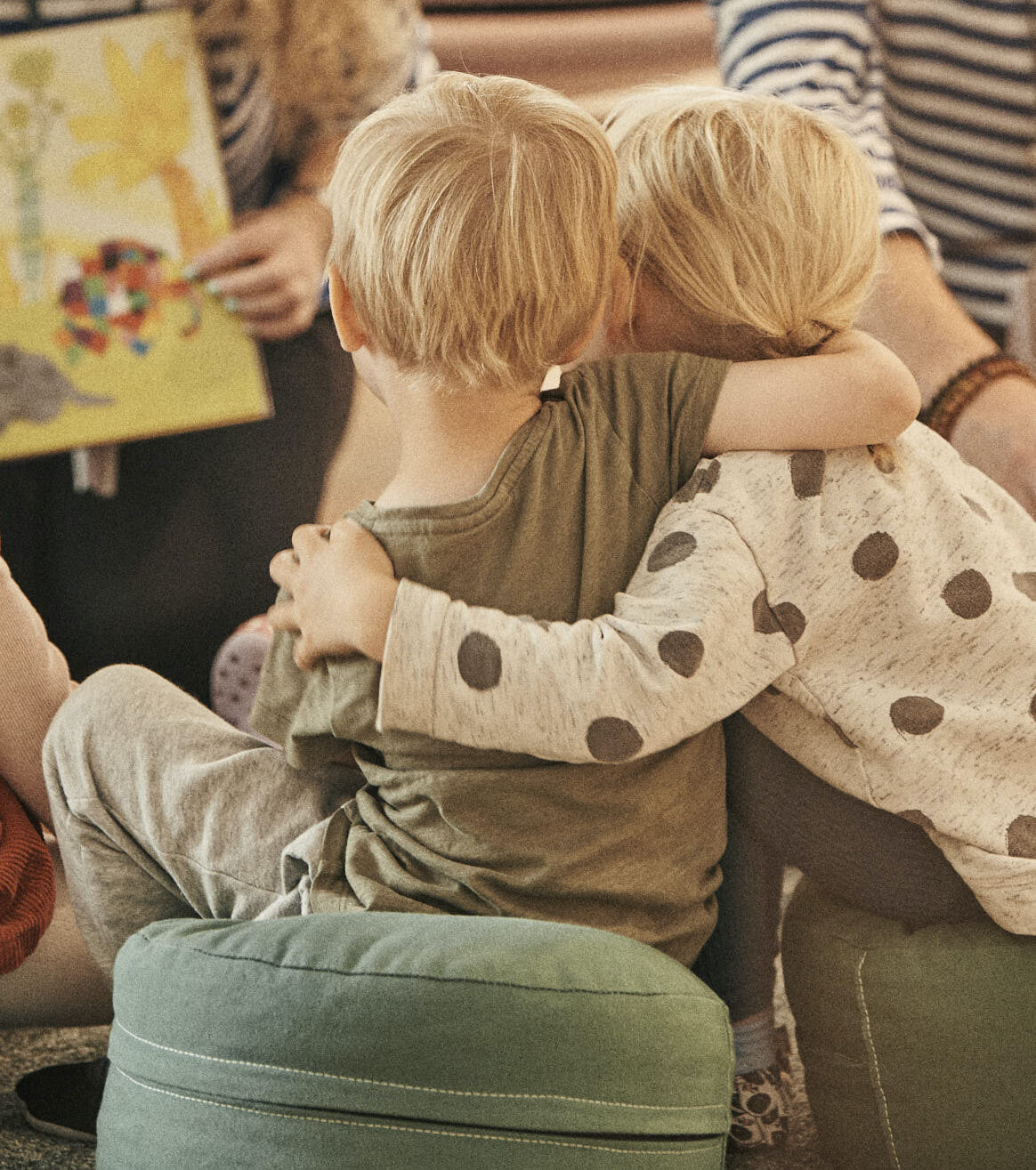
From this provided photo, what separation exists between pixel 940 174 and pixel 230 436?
0.85 metres

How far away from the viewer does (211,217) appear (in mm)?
1280

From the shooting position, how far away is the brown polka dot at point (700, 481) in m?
0.69

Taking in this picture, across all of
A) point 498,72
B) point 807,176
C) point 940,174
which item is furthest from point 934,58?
point 807,176

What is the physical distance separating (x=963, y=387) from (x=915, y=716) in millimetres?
406

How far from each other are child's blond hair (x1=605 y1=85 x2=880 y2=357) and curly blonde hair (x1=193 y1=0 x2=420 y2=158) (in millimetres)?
694

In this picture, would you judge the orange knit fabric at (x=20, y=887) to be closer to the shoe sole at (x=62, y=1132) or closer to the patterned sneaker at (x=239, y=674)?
the shoe sole at (x=62, y=1132)

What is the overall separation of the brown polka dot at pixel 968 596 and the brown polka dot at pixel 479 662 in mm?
266

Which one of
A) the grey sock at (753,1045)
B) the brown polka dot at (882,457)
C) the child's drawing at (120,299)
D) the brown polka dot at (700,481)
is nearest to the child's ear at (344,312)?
the brown polka dot at (700,481)

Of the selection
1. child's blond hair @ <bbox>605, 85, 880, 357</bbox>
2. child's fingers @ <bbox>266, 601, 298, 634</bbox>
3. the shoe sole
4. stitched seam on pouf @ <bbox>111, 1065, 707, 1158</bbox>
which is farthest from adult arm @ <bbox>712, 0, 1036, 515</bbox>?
the shoe sole

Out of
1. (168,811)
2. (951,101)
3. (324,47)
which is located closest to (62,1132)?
(168,811)

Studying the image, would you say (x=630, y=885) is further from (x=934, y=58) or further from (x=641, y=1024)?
(x=934, y=58)

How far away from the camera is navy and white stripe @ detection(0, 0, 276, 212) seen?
1274mm

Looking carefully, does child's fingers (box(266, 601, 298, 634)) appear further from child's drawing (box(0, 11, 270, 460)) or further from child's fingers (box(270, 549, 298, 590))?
child's drawing (box(0, 11, 270, 460))

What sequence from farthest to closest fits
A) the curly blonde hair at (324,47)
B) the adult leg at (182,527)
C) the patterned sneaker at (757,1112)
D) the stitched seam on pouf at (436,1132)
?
the adult leg at (182,527)
the curly blonde hair at (324,47)
the patterned sneaker at (757,1112)
the stitched seam on pouf at (436,1132)
